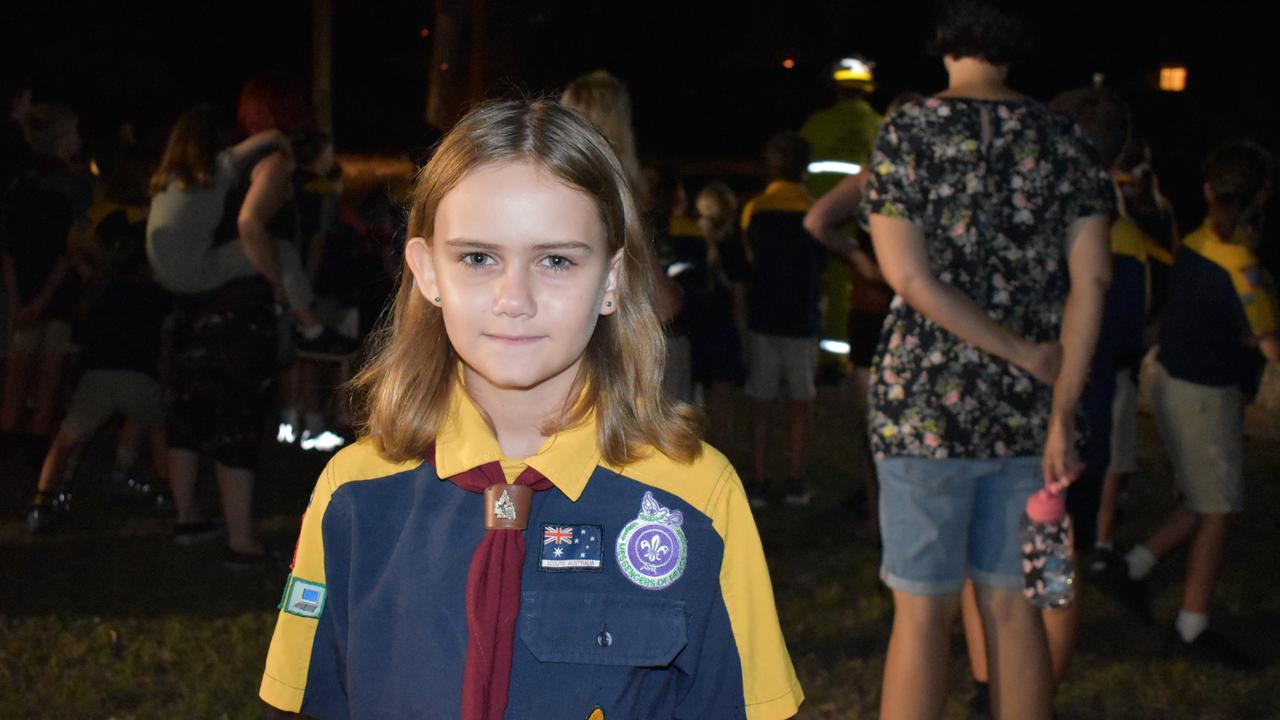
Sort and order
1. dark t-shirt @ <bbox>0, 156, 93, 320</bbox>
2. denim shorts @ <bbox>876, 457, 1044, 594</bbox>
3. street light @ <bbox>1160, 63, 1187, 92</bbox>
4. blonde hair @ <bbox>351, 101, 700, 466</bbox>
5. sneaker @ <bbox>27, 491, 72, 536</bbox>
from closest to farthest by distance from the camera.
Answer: blonde hair @ <bbox>351, 101, 700, 466</bbox>
denim shorts @ <bbox>876, 457, 1044, 594</bbox>
sneaker @ <bbox>27, 491, 72, 536</bbox>
dark t-shirt @ <bbox>0, 156, 93, 320</bbox>
street light @ <bbox>1160, 63, 1187, 92</bbox>

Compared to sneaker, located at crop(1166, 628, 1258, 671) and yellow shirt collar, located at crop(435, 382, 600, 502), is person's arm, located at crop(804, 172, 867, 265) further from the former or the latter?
yellow shirt collar, located at crop(435, 382, 600, 502)

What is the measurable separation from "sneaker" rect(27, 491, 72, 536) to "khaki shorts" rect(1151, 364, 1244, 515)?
4.93 meters

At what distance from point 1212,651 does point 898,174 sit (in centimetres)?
278

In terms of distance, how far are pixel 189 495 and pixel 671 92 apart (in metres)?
28.6

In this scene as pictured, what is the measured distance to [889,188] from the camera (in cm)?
324

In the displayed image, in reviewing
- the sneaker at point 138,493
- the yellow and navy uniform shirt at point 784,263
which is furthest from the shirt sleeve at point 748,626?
the sneaker at point 138,493

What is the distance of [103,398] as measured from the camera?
632cm

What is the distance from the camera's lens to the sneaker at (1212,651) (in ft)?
16.1

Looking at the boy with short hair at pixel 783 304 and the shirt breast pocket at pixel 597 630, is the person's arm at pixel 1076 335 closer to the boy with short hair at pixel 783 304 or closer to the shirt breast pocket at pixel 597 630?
the shirt breast pocket at pixel 597 630

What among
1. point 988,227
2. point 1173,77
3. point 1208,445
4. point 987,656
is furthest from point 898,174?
point 1173,77

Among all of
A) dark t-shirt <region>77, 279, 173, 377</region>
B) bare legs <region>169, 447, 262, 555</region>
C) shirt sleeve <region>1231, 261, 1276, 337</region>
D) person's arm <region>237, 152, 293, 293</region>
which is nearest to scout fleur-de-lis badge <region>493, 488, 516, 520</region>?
person's arm <region>237, 152, 293, 293</region>

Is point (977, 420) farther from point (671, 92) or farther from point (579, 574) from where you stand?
point (671, 92)

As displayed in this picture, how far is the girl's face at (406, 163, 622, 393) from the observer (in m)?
1.84

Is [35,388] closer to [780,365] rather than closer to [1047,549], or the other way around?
[780,365]
